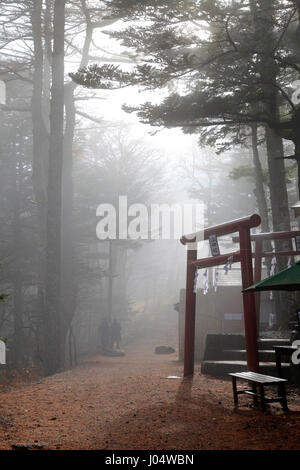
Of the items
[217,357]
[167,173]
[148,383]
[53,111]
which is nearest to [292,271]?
[148,383]

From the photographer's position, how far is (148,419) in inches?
276

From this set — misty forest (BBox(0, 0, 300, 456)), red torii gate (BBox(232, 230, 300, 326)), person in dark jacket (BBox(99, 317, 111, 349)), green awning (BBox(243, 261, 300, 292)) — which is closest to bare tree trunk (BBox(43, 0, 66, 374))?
misty forest (BBox(0, 0, 300, 456))

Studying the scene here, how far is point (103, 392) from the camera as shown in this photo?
995cm

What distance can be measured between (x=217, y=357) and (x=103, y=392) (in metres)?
3.46

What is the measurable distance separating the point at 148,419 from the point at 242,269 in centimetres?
377

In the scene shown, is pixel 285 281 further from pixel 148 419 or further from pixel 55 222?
pixel 55 222

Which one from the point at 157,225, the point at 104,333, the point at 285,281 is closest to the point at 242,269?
the point at 285,281

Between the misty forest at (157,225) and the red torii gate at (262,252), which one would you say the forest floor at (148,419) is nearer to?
the misty forest at (157,225)

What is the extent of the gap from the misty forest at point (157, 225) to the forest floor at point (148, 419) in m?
0.04

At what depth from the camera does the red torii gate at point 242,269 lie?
9078 mm

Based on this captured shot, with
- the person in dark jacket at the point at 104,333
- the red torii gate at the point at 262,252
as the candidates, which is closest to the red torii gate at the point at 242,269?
the red torii gate at the point at 262,252

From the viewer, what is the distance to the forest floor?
5.81m

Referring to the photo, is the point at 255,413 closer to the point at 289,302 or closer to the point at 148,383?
the point at 148,383

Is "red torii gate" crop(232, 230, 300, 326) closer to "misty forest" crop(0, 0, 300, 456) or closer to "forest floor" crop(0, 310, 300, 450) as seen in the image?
"misty forest" crop(0, 0, 300, 456)
